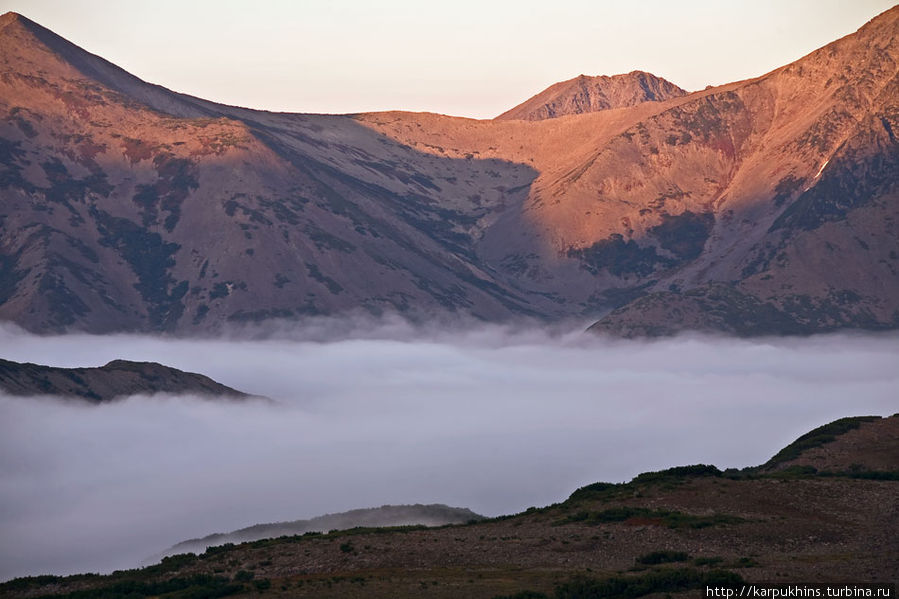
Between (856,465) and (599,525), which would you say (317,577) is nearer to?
(599,525)

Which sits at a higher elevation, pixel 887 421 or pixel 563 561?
pixel 887 421

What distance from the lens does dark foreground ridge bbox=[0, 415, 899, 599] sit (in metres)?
82.9

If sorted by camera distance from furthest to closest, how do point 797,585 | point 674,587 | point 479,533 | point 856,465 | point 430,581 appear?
point 856,465, point 479,533, point 430,581, point 674,587, point 797,585

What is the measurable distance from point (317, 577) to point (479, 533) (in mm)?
18044

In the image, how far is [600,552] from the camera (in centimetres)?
9500

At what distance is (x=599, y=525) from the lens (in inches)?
4097

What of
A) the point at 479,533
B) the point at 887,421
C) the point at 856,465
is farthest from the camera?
the point at 887,421

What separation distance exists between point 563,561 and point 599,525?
11.5 m

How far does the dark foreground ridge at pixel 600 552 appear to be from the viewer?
272ft

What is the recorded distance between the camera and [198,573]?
98.4 m

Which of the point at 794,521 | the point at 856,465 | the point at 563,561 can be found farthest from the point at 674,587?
the point at 856,465

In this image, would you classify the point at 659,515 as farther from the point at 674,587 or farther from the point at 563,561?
the point at 674,587

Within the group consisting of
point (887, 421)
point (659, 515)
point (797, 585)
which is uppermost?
point (887, 421)

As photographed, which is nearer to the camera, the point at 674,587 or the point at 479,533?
the point at 674,587
